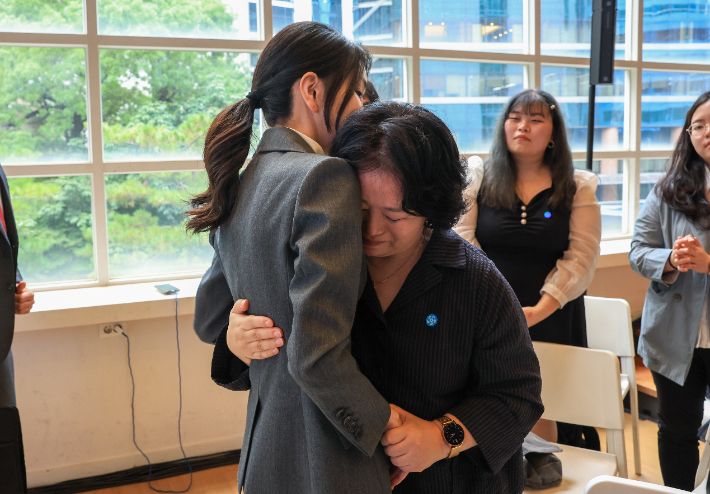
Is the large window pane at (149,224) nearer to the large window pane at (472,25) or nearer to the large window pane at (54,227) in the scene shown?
the large window pane at (54,227)

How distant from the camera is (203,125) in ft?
10.4

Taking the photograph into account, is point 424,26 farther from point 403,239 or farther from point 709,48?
point 403,239

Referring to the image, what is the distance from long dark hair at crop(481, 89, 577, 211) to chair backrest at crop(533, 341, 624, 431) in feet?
2.06

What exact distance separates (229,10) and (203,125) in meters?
0.61

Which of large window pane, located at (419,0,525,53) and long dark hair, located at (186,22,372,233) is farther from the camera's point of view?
large window pane, located at (419,0,525,53)

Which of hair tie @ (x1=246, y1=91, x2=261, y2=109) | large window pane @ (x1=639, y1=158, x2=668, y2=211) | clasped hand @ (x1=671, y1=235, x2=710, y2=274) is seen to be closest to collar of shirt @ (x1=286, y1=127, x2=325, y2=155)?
hair tie @ (x1=246, y1=91, x2=261, y2=109)

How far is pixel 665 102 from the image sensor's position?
4.73 metres

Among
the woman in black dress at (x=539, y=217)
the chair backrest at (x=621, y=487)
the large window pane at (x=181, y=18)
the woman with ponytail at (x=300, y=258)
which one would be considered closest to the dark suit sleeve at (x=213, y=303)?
the woman with ponytail at (x=300, y=258)

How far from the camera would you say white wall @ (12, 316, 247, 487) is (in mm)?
2721

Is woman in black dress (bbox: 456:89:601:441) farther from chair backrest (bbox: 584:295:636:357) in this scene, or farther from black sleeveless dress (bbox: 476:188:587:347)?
chair backrest (bbox: 584:295:636:357)

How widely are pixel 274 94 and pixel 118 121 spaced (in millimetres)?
2242

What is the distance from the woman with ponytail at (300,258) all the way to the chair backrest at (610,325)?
1938mm

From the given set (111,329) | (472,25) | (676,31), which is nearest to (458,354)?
(111,329)

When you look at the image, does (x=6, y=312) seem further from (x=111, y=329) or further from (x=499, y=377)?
(x=499, y=377)
